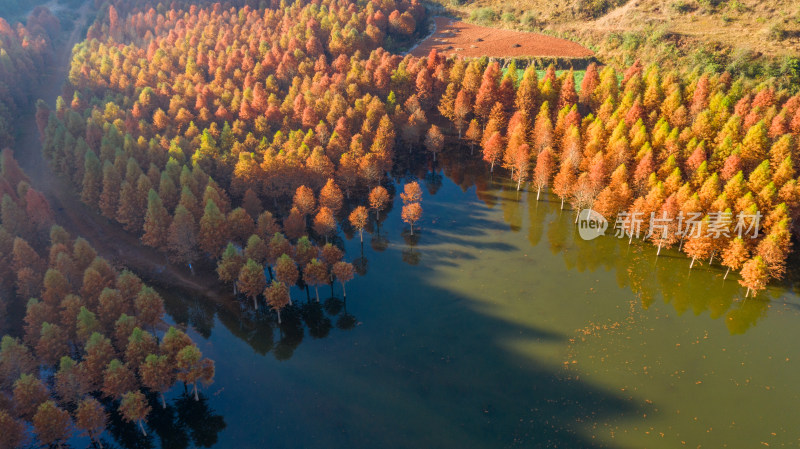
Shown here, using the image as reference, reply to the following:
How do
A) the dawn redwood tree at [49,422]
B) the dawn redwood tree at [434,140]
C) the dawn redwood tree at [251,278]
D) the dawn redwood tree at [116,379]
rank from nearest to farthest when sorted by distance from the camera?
1. the dawn redwood tree at [49,422]
2. the dawn redwood tree at [116,379]
3. the dawn redwood tree at [251,278]
4. the dawn redwood tree at [434,140]

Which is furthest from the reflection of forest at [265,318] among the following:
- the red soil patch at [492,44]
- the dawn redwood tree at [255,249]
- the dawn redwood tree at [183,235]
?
the red soil patch at [492,44]

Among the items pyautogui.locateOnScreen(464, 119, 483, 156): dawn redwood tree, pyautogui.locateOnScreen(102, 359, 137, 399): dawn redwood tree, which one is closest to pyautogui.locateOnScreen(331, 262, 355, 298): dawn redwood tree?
pyautogui.locateOnScreen(102, 359, 137, 399): dawn redwood tree

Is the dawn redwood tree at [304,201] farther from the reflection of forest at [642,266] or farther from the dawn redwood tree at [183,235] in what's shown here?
the reflection of forest at [642,266]

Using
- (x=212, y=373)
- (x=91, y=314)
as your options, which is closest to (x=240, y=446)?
(x=212, y=373)

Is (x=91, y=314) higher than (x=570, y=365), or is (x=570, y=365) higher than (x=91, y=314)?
(x=91, y=314)

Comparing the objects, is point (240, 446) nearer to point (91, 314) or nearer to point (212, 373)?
point (212, 373)

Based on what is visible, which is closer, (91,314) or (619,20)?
(91,314)

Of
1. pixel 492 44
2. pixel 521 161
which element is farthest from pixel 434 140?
pixel 492 44

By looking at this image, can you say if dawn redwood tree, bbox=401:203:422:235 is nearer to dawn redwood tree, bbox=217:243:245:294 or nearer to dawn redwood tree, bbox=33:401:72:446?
dawn redwood tree, bbox=217:243:245:294
